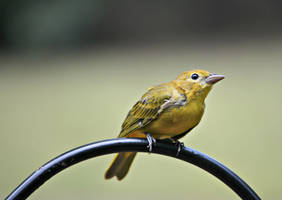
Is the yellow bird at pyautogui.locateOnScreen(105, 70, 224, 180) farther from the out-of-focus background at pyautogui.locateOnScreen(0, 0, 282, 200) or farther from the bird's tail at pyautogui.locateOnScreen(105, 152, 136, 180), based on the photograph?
the out-of-focus background at pyautogui.locateOnScreen(0, 0, 282, 200)

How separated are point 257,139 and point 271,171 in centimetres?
66

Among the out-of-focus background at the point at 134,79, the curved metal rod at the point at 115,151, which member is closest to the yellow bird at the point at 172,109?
the curved metal rod at the point at 115,151

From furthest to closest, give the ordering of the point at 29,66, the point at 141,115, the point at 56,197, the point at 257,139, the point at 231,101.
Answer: the point at 29,66, the point at 231,101, the point at 257,139, the point at 56,197, the point at 141,115

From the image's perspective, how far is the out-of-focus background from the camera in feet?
19.9

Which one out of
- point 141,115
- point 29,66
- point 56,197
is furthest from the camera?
point 29,66

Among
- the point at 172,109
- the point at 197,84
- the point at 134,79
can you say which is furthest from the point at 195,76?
the point at 134,79

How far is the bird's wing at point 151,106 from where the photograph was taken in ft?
6.55

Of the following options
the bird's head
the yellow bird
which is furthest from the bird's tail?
the bird's head

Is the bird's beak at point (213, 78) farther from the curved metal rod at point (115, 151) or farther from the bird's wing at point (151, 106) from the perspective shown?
the curved metal rod at point (115, 151)

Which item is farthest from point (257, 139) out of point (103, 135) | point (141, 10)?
point (141, 10)

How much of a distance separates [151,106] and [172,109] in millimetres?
128

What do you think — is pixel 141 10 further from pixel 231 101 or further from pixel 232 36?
pixel 231 101

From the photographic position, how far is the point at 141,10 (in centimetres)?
970

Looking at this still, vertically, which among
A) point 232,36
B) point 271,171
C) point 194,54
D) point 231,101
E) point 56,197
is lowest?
point 56,197
